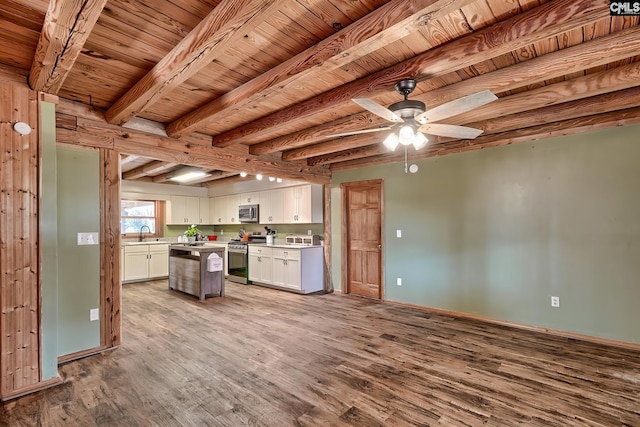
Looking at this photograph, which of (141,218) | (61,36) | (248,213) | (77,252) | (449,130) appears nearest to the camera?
(61,36)

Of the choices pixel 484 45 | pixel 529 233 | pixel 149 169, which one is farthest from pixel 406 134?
pixel 149 169

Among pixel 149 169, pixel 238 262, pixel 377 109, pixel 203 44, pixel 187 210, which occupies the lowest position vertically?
pixel 238 262

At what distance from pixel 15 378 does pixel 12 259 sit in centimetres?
92

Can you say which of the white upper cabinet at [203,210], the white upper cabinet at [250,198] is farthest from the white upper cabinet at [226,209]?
the white upper cabinet at [203,210]

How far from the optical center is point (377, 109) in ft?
7.48

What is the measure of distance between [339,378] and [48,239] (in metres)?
2.75

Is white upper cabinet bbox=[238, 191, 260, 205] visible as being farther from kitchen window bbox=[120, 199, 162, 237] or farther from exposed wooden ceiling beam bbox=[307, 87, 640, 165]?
exposed wooden ceiling beam bbox=[307, 87, 640, 165]

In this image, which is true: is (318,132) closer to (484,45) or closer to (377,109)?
(377,109)

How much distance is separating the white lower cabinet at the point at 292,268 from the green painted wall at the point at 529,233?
1.46 meters

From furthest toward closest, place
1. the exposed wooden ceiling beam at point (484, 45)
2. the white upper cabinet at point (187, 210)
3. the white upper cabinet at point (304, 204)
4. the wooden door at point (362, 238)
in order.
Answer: the white upper cabinet at point (187, 210) < the white upper cabinet at point (304, 204) < the wooden door at point (362, 238) < the exposed wooden ceiling beam at point (484, 45)

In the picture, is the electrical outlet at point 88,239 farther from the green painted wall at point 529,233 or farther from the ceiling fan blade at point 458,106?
the green painted wall at point 529,233

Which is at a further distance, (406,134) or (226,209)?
(226,209)

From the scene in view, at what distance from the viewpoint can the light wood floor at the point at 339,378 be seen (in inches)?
85.4

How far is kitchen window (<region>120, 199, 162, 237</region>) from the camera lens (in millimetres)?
7661
